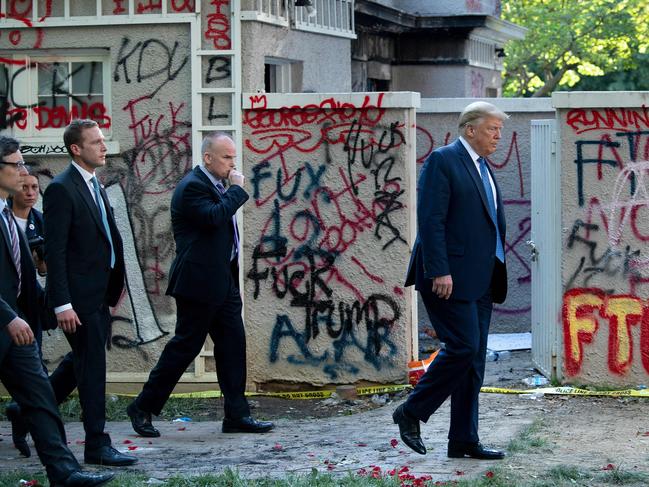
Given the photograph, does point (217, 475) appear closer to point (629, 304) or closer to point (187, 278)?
point (187, 278)

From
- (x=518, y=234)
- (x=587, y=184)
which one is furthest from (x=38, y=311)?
(x=518, y=234)

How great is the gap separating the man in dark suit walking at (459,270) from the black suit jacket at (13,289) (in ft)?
7.02

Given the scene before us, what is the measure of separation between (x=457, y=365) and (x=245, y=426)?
1.89 meters

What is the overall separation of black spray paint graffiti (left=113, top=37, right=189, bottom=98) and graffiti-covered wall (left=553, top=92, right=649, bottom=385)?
9.70ft

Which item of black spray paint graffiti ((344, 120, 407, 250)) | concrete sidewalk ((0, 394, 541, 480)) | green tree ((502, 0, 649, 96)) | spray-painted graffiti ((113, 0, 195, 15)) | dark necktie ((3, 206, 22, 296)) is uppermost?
green tree ((502, 0, 649, 96))

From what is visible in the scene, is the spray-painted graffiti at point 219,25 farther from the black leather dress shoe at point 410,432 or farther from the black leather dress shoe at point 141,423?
the black leather dress shoe at point 410,432

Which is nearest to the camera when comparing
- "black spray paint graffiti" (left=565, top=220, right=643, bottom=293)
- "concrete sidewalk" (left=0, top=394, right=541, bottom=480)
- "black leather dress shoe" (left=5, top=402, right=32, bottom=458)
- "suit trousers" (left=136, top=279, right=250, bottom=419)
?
"concrete sidewalk" (left=0, top=394, right=541, bottom=480)

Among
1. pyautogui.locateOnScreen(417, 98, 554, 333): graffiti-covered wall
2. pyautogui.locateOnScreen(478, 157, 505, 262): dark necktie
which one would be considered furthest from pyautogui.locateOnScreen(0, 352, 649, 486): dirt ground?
pyautogui.locateOnScreen(417, 98, 554, 333): graffiti-covered wall

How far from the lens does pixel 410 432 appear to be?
707cm

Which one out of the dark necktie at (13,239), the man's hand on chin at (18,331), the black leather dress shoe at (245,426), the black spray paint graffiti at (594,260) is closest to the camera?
the man's hand on chin at (18,331)

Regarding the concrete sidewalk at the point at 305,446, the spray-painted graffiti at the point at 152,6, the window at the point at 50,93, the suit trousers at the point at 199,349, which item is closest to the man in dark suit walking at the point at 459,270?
the concrete sidewalk at the point at 305,446

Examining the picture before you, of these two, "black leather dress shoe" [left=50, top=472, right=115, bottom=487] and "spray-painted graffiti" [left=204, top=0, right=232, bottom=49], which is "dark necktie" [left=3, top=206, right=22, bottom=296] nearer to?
"black leather dress shoe" [left=50, top=472, right=115, bottom=487]

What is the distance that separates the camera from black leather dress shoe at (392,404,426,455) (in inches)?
278

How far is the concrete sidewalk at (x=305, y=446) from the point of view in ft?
23.0
